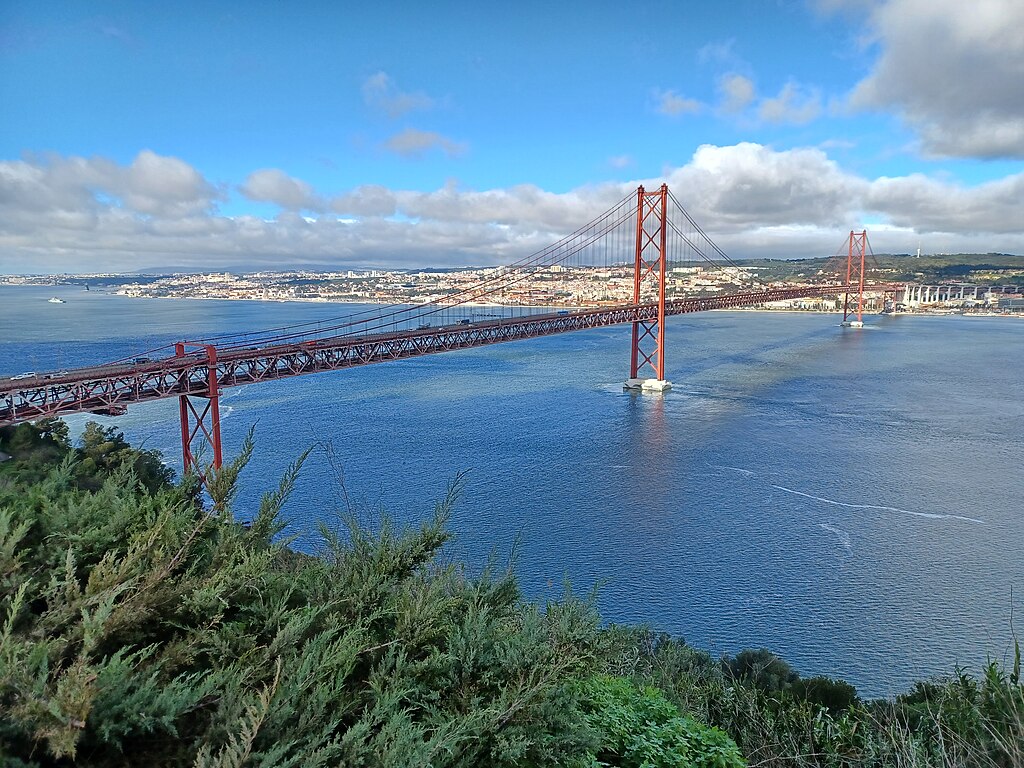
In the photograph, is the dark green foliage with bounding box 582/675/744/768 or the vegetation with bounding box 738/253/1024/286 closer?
the dark green foliage with bounding box 582/675/744/768

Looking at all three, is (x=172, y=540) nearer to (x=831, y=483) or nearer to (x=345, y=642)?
(x=345, y=642)

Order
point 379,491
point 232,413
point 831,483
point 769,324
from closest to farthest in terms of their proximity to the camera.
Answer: point 379,491, point 831,483, point 232,413, point 769,324

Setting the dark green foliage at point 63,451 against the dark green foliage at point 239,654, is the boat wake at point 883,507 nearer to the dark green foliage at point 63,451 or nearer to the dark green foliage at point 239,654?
the dark green foliage at point 63,451

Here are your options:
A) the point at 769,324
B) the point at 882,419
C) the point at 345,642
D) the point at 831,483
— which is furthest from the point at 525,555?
the point at 769,324

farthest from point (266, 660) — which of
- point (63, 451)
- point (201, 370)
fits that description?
point (201, 370)

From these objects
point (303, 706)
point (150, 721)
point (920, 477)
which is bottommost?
point (920, 477)

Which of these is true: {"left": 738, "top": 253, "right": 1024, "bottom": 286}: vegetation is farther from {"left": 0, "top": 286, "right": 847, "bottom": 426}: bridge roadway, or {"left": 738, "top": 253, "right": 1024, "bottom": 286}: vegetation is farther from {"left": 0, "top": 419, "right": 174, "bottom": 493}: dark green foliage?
{"left": 0, "top": 419, "right": 174, "bottom": 493}: dark green foliage

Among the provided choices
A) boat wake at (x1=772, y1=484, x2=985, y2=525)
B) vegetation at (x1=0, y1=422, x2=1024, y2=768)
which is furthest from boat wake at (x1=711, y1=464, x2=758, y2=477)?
vegetation at (x1=0, y1=422, x2=1024, y2=768)

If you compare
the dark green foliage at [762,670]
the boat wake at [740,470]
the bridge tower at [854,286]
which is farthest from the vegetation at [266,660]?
the bridge tower at [854,286]
